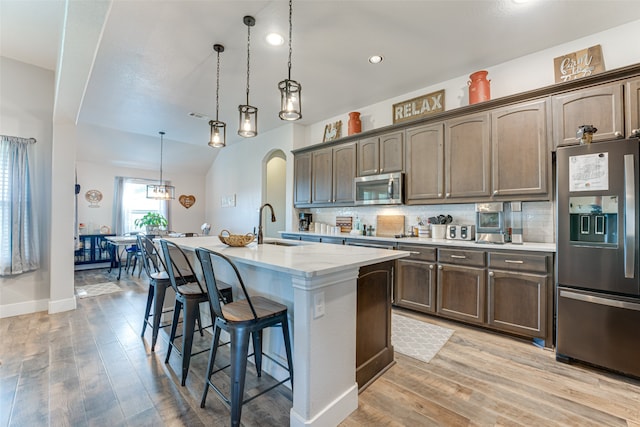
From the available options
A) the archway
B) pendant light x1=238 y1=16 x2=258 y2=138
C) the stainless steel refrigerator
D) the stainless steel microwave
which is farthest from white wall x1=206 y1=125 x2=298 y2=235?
the stainless steel refrigerator

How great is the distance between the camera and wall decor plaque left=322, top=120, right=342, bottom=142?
4.86 m

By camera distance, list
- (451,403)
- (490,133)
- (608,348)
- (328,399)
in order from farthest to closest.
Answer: (490,133), (608,348), (451,403), (328,399)

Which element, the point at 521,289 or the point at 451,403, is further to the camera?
the point at 521,289

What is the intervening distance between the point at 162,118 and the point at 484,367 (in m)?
6.06

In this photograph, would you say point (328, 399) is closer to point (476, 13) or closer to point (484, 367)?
point (484, 367)

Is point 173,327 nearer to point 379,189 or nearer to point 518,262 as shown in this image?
point 379,189

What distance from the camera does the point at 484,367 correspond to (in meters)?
2.29

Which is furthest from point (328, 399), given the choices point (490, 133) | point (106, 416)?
point (490, 133)

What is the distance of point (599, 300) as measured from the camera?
2.21 m

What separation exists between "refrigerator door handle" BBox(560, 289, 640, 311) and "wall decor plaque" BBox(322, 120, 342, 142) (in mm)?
3627

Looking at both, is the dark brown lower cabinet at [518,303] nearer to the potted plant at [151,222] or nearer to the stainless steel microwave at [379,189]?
the stainless steel microwave at [379,189]

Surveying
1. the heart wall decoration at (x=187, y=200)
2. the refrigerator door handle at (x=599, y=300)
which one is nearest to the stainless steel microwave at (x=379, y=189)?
the refrigerator door handle at (x=599, y=300)

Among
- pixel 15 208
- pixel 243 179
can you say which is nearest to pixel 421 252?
pixel 243 179

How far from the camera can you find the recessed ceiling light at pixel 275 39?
8.99 ft
